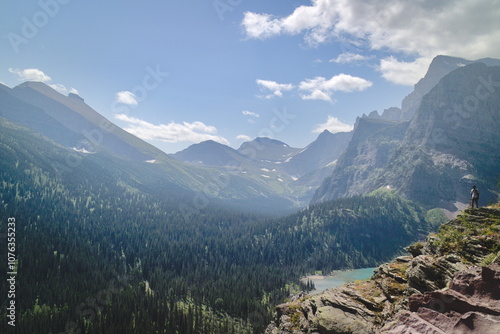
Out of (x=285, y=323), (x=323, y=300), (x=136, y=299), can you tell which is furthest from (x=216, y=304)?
(x=323, y=300)

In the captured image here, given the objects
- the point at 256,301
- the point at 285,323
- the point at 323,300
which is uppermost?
the point at 323,300

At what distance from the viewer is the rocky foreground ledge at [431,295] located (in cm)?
1942

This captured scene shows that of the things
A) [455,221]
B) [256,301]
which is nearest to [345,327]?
[455,221]

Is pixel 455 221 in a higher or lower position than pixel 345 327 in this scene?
higher

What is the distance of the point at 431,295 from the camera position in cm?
2169

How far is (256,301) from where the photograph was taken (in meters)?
141

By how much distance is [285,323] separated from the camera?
4738 centimetres

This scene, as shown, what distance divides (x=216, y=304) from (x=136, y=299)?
3910 centimetres

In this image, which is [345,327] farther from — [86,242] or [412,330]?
[86,242]

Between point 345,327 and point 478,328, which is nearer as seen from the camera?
point 478,328

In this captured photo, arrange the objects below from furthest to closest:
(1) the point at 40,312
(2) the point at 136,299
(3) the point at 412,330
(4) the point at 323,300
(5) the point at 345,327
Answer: (2) the point at 136,299
(1) the point at 40,312
(4) the point at 323,300
(5) the point at 345,327
(3) the point at 412,330

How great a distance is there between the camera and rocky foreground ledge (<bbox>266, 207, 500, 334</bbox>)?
63.7ft

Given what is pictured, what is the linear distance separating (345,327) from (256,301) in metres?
120

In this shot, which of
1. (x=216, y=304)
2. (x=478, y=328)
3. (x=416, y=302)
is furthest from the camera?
(x=216, y=304)
